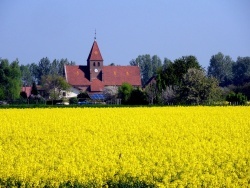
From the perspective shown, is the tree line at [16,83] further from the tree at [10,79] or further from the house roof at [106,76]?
the house roof at [106,76]

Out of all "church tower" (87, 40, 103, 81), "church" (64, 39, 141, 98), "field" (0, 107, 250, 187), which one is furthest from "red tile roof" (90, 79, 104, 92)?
"field" (0, 107, 250, 187)

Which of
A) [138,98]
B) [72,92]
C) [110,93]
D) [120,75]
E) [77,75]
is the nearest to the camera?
[138,98]

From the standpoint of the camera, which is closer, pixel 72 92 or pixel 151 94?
pixel 151 94

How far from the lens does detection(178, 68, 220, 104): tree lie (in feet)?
177

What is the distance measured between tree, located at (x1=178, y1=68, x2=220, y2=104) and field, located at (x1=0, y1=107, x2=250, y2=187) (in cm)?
3533

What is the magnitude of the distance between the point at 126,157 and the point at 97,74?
327 ft

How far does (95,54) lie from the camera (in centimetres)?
11169

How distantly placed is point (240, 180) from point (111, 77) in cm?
10046

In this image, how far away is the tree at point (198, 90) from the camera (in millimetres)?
53969

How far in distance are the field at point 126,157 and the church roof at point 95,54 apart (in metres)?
92.6

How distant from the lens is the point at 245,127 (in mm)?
18906

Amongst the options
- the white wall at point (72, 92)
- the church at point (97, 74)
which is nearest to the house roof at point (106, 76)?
the church at point (97, 74)

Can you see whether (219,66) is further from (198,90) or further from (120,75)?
(198,90)

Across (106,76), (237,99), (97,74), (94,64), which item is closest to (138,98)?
(237,99)
